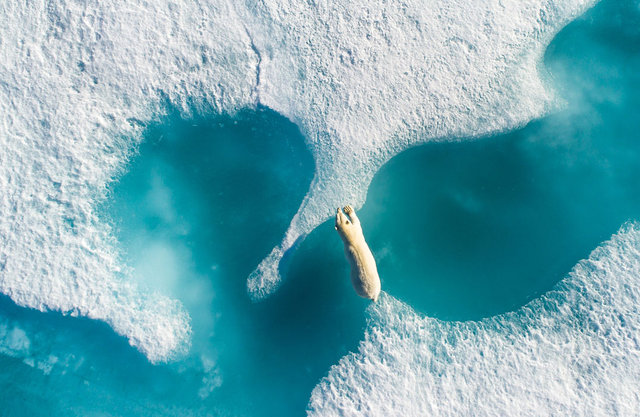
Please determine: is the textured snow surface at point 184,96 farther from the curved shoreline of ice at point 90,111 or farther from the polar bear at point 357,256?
the polar bear at point 357,256

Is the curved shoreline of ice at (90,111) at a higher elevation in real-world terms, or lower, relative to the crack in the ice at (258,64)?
lower

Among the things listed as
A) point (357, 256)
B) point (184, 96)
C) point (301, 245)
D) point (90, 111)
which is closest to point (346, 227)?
point (357, 256)

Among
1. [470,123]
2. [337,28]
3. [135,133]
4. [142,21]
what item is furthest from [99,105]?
[470,123]

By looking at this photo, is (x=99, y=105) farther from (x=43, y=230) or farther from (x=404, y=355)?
(x=404, y=355)

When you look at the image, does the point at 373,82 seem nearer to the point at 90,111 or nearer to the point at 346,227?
the point at 346,227

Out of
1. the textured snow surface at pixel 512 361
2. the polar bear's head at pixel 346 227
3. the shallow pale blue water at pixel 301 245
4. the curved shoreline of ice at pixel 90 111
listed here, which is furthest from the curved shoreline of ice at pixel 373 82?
the textured snow surface at pixel 512 361

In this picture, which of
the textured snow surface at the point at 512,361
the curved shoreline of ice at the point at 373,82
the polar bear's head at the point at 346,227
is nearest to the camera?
the polar bear's head at the point at 346,227
